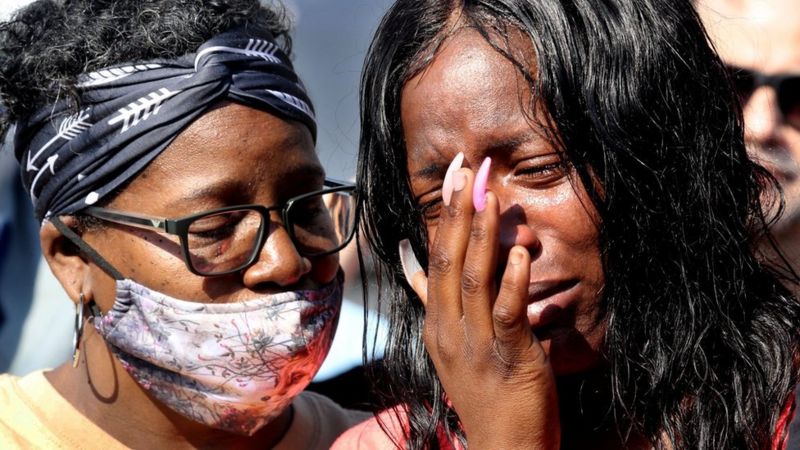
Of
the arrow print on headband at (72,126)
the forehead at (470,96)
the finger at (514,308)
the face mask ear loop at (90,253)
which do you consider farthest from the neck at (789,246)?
the arrow print on headband at (72,126)

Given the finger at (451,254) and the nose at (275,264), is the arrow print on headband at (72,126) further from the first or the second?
the finger at (451,254)

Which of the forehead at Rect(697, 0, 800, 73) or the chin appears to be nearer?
the chin

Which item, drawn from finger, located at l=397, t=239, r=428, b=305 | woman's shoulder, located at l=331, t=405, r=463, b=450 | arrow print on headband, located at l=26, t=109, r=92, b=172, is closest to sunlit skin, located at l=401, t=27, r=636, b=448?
finger, located at l=397, t=239, r=428, b=305

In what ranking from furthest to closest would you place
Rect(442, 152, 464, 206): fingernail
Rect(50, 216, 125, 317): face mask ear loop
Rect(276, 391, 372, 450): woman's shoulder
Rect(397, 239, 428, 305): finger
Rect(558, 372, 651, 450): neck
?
Rect(276, 391, 372, 450): woman's shoulder, Rect(50, 216, 125, 317): face mask ear loop, Rect(397, 239, 428, 305): finger, Rect(558, 372, 651, 450): neck, Rect(442, 152, 464, 206): fingernail

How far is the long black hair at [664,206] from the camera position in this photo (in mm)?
2066

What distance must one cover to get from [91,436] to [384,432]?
985mm

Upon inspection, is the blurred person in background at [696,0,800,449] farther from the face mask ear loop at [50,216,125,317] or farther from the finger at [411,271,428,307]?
the face mask ear loop at [50,216,125,317]

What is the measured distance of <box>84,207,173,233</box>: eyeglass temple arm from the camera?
280cm

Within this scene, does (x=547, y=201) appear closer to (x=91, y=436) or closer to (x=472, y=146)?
(x=472, y=146)

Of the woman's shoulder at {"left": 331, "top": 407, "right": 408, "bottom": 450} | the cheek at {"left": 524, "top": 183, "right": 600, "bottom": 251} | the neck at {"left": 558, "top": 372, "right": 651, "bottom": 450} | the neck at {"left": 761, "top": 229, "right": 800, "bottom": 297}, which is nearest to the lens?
the cheek at {"left": 524, "top": 183, "right": 600, "bottom": 251}

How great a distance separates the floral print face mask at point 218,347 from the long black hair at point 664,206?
0.94 meters

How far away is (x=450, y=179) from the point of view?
1927 mm

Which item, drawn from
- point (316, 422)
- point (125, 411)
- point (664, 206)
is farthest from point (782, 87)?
point (125, 411)

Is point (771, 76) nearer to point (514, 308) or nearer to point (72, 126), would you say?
point (514, 308)
